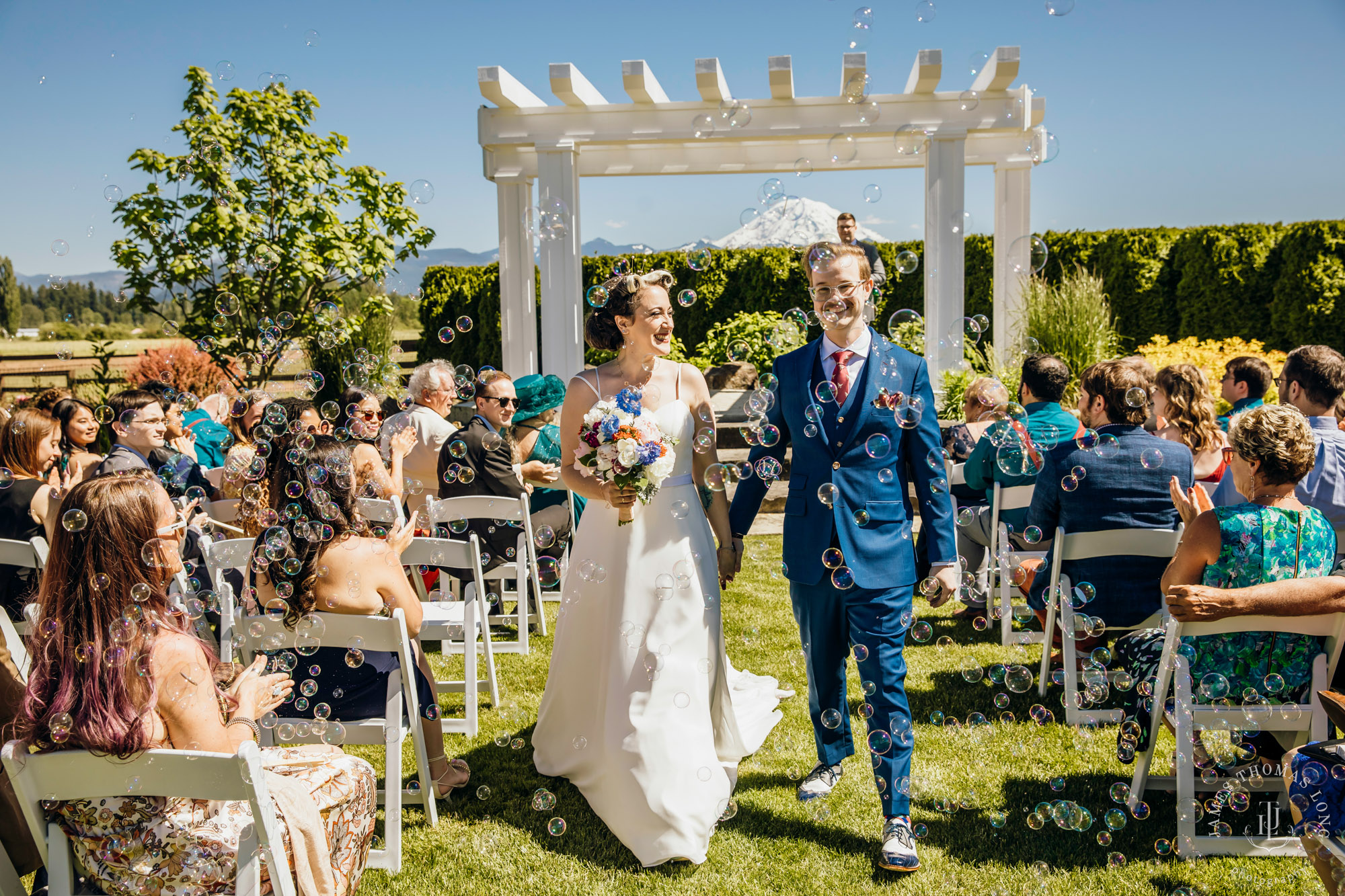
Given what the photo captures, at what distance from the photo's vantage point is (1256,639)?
322cm

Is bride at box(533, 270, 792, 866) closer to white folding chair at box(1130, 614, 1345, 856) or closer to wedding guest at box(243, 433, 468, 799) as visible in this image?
wedding guest at box(243, 433, 468, 799)

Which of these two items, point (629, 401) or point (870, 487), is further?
point (629, 401)

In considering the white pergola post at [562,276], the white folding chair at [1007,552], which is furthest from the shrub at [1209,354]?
the white pergola post at [562,276]

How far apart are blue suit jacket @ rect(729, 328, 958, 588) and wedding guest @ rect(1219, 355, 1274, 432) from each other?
9.37 feet

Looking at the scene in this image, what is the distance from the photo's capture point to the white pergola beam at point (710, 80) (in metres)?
8.38

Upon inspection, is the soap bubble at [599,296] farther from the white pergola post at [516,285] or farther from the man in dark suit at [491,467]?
the white pergola post at [516,285]

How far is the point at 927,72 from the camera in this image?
8539 mm

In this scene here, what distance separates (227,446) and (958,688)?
5714mm

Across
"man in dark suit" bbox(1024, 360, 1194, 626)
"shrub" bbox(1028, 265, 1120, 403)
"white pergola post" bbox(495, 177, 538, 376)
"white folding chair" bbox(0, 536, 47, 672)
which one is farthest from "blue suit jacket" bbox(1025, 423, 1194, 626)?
"white pergola post" bbox(495, 177, 538, 376)

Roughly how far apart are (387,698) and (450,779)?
661 mm

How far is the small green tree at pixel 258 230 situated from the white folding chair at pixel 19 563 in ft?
13.4

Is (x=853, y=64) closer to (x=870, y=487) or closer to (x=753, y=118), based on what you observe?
(x=753, y=118)

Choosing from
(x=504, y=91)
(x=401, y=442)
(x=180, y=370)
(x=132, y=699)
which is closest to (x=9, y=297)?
→ (x=180, y=370)

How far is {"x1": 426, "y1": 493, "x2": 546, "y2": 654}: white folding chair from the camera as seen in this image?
5.46 meters
